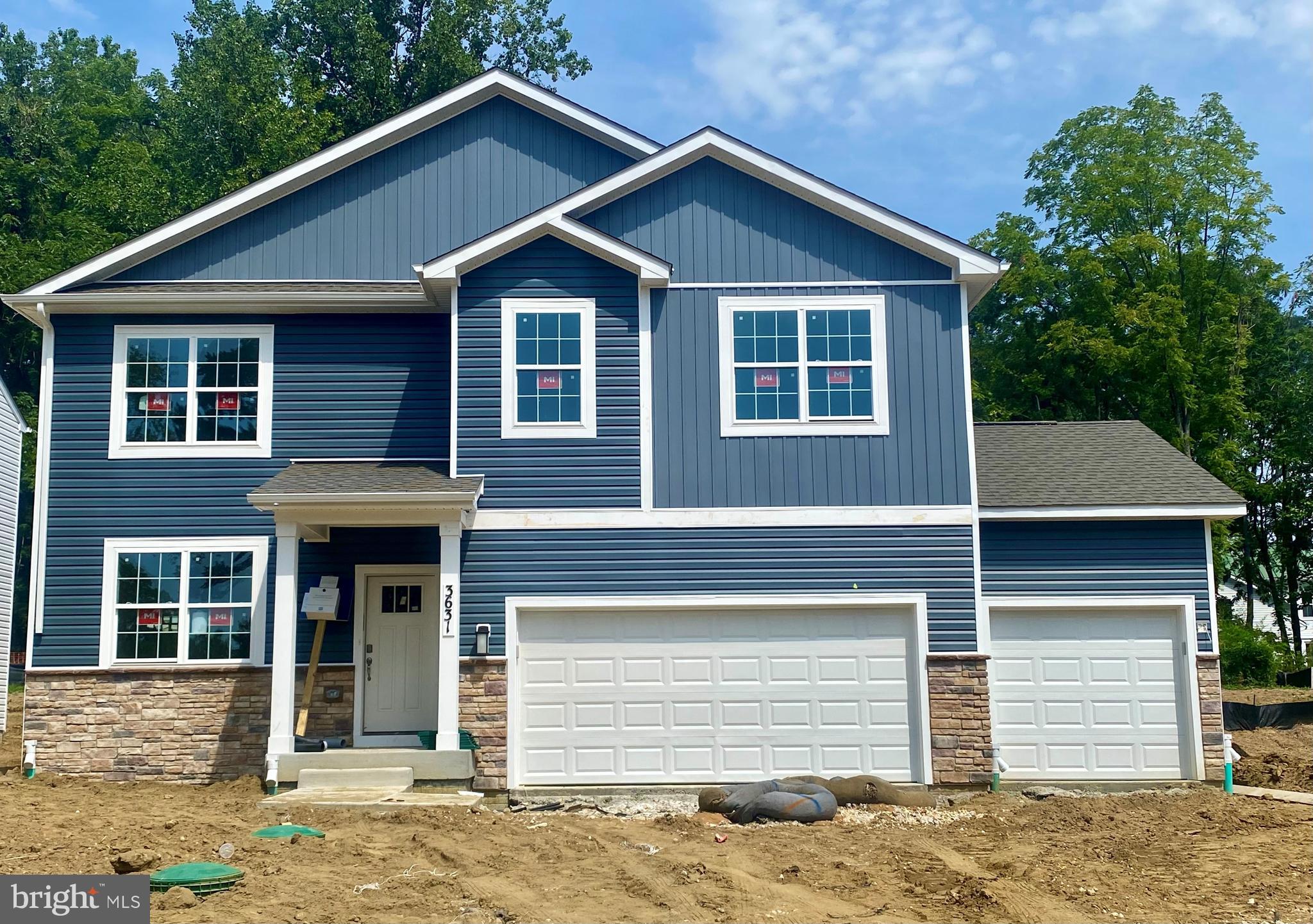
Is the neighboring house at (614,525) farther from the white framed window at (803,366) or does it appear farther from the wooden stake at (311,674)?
the wooden stake at (311,674)

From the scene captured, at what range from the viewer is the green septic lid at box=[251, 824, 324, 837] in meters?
10.0

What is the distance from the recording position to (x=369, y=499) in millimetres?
12492

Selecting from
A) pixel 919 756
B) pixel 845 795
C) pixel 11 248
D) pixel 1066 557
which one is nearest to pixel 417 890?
pixel 845 795

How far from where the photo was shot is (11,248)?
31.6m

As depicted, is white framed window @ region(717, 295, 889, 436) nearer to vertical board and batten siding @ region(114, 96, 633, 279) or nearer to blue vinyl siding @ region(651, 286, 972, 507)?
blue vinyl siding @ region(651, 286, 972, 507)

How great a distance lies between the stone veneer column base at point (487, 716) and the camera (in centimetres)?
1251

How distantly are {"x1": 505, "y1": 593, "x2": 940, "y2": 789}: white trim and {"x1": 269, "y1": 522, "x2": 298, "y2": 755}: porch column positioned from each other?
2.33 meters

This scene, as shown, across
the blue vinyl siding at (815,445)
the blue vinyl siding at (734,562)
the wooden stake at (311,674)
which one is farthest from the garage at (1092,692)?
the wooden stake at (311,674)

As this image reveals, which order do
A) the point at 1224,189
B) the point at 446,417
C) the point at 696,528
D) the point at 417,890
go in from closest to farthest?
the point at 417,890
the point at 696,528
the point at 446,417
the point at 1224,189

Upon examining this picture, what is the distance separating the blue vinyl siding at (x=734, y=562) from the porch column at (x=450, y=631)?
27 centimetres

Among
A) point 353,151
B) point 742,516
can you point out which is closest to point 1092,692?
point 742,516

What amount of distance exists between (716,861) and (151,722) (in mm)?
7628

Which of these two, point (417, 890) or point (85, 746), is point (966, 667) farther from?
point (85, 746)

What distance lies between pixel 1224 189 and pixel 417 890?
98.5 feet
